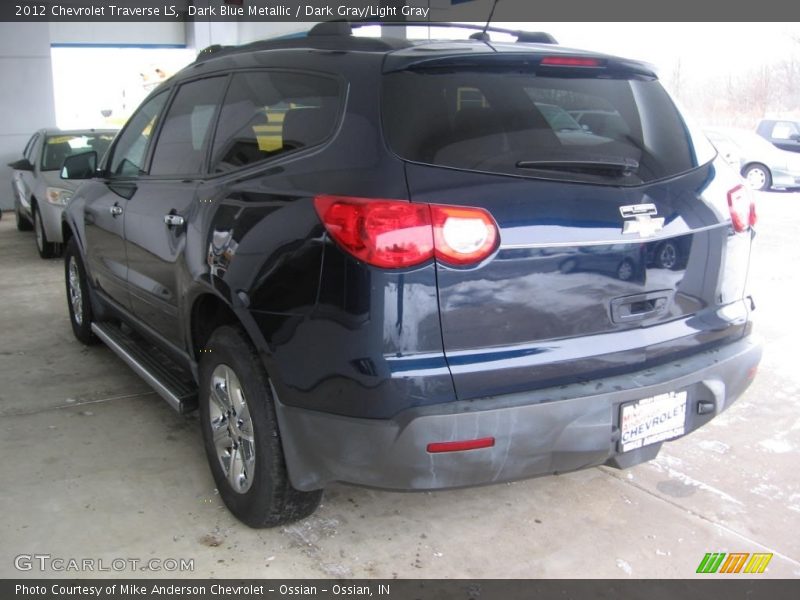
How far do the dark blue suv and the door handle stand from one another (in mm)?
146

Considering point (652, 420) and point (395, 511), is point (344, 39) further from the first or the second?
point (395, 511)

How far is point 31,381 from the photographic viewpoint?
4793 mm

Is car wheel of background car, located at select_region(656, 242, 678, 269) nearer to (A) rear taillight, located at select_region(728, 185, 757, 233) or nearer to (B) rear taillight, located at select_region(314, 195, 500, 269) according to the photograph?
(A) rear taillight, located at select_region(728, 185, 757, 233)

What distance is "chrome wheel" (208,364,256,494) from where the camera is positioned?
9.72 feet

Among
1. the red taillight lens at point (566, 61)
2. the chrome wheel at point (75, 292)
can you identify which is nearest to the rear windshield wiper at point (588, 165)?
the red taillight lens at point (566, 61)

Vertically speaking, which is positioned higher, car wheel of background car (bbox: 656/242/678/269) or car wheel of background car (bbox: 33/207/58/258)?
car wheel of background car (bbox: 656/242/678/269)

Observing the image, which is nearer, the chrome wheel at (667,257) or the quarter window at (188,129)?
the chrome wheel at (667,257)

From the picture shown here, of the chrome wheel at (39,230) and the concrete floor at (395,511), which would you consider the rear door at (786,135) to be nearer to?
the concrete floor at (395,511)

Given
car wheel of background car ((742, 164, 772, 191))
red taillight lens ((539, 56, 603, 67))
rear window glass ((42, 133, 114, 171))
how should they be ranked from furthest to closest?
→ car wheel of background car ((742, 164, 772, 191)) < rear window glass ((42, 133, 114, 171)) < red taillight lens ((539, 56, 603, 67))

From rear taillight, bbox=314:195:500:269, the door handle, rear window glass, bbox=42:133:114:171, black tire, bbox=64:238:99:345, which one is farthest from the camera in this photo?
rear window glass, bbox=42:133:114:171

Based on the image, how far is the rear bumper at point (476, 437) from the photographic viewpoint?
2357 millimetres

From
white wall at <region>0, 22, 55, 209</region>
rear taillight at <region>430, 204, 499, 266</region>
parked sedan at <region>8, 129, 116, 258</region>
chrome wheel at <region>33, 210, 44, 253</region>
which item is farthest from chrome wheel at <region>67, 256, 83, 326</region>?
white wall at <region>0, 22, 55, 209</region>

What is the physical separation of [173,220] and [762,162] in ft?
51.8

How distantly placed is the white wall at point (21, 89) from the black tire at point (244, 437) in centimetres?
1178
